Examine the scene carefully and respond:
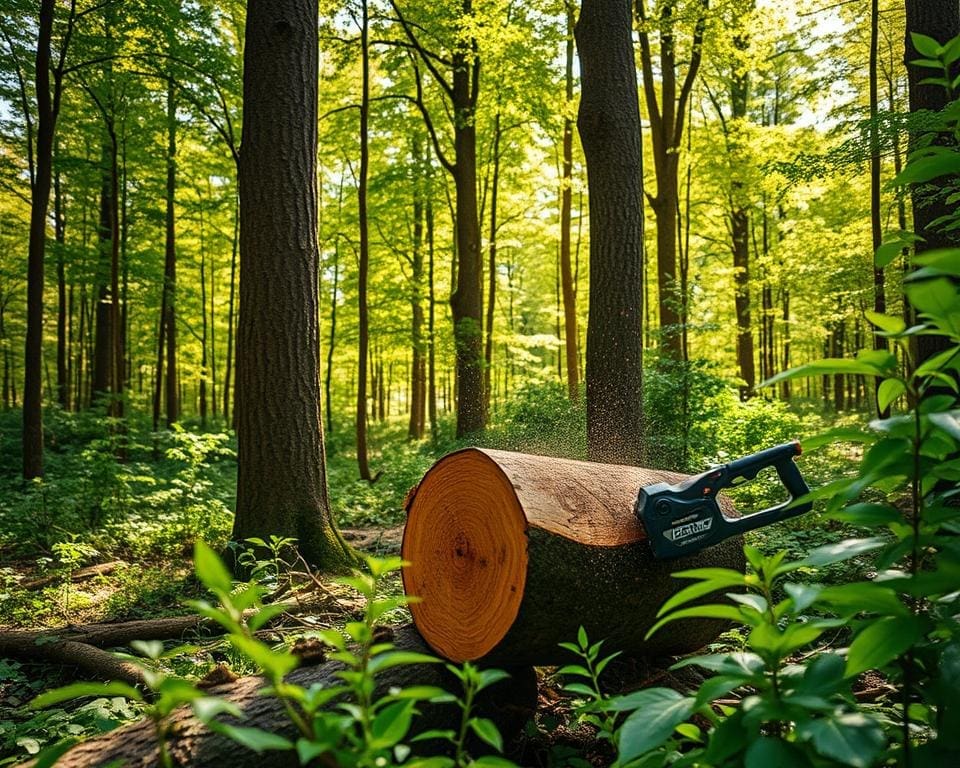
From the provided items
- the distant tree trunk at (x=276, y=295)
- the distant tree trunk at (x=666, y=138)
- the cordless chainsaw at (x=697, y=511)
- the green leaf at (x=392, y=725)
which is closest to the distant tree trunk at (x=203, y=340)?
the distant tree trunk at (x=666, y=138)

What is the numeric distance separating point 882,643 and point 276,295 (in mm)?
4880

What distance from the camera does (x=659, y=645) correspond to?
8.80 ft

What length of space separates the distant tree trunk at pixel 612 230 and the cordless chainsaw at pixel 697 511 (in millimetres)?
3307

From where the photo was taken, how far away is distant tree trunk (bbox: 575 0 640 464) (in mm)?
5781

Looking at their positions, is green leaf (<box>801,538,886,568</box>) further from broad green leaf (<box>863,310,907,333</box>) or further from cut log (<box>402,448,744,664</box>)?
cut log (<box>402,448,744,664</box>)

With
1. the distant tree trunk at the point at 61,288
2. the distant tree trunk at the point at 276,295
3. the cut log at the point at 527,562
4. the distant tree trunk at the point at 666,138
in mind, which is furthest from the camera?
the distant tree trunk at the point at 61,288

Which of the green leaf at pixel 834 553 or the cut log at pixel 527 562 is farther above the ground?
the green leaf at pixel 834 553

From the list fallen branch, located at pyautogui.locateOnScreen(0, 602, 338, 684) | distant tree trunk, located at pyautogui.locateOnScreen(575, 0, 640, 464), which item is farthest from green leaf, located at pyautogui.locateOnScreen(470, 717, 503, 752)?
distant tree trunk, located at pyautogui.locateOnScreen(575, 0, 640, 464)

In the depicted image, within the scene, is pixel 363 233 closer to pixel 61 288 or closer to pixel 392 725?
pixel 392 725

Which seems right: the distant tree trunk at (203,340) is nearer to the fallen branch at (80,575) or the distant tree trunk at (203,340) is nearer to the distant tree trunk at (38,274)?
the distant tree trunk at (38,274)

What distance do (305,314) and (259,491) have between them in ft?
5.06

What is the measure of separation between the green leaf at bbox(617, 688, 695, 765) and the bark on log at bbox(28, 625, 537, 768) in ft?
3.04

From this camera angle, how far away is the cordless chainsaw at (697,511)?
7.61ft

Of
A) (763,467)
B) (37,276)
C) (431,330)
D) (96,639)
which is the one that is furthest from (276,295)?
(431,330)
